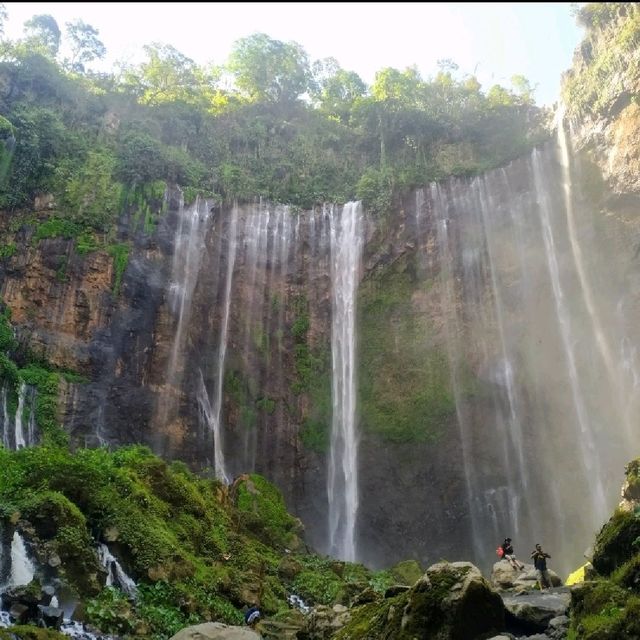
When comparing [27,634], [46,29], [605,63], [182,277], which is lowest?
[27,634]

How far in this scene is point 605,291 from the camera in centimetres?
2305

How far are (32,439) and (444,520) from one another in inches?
560

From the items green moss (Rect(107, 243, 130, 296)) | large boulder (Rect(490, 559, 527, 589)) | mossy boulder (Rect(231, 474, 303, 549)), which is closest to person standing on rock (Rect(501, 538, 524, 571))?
large boulder (Rect(490, 559, 527, 589))

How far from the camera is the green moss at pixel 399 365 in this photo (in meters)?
24.0

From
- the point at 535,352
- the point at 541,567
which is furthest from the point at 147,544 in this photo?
the point at 535,352

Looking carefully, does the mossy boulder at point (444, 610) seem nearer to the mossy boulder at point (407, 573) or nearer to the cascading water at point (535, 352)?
the mossy boulder at point (407, 573)

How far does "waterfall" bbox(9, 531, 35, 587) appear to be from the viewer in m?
8.62

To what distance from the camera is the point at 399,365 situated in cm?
2514

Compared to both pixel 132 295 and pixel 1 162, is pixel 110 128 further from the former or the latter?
pixel 132 295

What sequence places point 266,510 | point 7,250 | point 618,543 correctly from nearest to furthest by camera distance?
point 618,543, point 266,510, point 7,250

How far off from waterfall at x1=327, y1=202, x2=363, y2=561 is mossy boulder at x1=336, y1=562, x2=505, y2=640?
15708mm

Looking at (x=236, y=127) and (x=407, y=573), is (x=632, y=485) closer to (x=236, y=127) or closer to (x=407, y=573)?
(x=407, y=573)

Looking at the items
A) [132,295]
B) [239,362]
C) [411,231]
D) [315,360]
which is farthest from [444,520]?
[132,295]

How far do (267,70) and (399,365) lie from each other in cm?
2189
